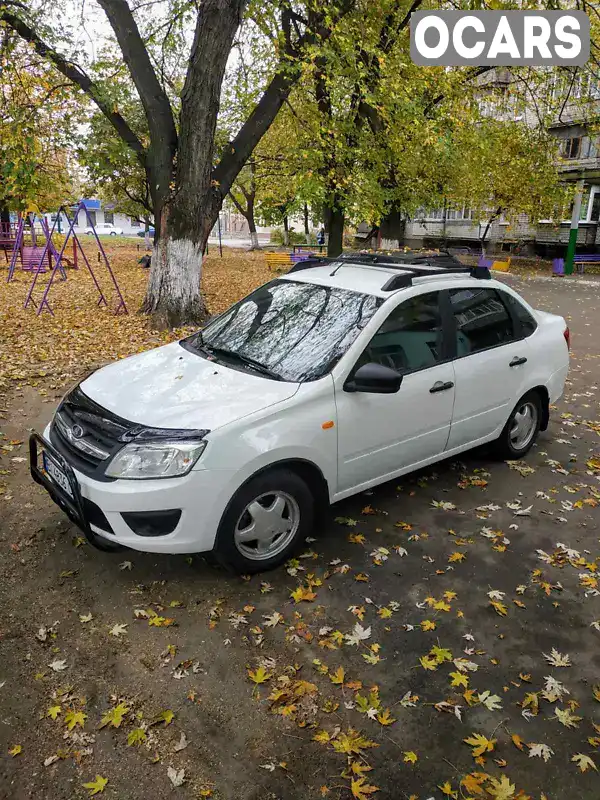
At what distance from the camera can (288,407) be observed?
3.62 m

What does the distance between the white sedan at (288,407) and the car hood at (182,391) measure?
14mm

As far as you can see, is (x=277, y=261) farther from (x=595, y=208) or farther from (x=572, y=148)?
(x=572, y=148)

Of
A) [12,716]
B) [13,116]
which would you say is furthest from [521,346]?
[13,116]

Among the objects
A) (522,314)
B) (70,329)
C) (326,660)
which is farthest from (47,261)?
(326,660)

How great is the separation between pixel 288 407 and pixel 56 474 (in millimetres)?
1515

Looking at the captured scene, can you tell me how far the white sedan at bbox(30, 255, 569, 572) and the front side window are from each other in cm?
1

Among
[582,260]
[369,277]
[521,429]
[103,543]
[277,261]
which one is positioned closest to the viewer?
[103,543]

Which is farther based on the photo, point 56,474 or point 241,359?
point 241,359

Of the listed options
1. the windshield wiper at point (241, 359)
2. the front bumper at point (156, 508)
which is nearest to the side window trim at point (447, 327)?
the windshield wiper at point (241, 359)

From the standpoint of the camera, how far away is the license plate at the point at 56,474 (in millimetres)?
3555

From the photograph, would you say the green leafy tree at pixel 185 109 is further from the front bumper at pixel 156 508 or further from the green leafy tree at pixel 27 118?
the front bumper at pixel 156 508

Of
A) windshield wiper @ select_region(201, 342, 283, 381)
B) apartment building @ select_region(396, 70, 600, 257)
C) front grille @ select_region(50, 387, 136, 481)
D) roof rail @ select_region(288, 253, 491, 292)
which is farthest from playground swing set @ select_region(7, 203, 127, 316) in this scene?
apartment building @ select_region(396, 70, 600, 257)

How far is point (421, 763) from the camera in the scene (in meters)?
2.60

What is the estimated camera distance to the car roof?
4.47 m
